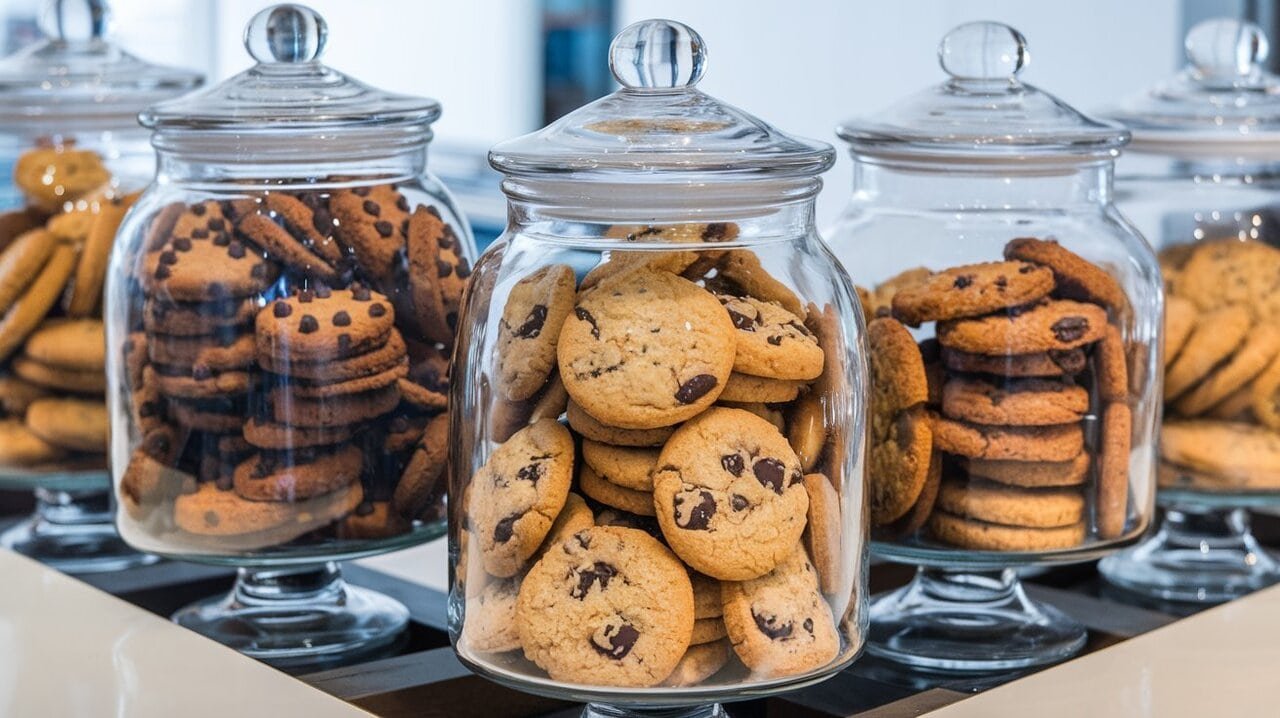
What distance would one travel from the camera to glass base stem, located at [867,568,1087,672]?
851 millimetres

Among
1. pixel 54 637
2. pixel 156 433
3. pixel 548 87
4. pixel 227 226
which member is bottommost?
pixel 548 87

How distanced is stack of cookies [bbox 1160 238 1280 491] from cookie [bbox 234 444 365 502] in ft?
1.66

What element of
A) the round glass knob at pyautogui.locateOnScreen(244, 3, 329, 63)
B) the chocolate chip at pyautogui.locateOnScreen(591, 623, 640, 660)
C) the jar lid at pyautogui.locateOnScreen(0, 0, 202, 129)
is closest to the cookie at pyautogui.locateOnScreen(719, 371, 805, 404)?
the chocolate chip at pyautogui.locateOnScreen(591, 623, 640, 660)

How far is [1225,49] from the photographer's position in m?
1.07

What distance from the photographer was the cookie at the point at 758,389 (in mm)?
673

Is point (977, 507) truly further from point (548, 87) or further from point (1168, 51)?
point (548, 87)

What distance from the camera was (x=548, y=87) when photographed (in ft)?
17.3

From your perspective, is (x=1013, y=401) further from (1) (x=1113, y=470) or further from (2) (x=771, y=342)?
(2) (x=771, y=342)

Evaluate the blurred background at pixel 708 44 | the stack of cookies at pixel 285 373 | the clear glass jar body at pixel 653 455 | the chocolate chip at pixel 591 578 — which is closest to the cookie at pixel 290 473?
the stack of cookies at pixel 285 373

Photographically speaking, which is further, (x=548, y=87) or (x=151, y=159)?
(x=548, y=87)

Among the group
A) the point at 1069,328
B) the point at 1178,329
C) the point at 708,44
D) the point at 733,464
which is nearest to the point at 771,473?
the point at 733,464

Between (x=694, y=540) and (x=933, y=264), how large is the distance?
0.91 feet

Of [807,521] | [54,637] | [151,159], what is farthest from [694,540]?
[151,159]

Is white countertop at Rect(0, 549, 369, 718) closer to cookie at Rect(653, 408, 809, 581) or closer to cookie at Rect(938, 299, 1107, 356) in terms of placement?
cookie at Rect(653, 408, 809, 581)
